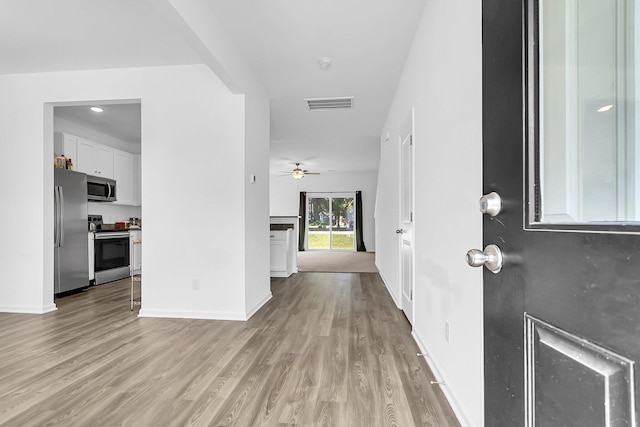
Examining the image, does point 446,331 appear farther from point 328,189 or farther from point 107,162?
point 328,189

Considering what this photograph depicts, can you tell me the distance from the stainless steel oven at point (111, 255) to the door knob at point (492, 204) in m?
5.70

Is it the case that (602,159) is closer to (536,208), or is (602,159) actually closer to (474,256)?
A: (536,208)

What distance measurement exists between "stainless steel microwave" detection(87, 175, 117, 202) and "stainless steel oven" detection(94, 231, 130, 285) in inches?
23.9

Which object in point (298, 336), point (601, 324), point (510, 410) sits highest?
point (601, 324)

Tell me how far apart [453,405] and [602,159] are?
64.5 inches

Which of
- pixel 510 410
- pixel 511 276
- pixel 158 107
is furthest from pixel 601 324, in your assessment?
pixel 158 107

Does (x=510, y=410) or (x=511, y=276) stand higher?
(x=511, y=276)

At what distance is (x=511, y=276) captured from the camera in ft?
2.08

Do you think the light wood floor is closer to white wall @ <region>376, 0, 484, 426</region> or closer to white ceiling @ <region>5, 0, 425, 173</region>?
white wall @ <region>376, 0, 484, 426</region>

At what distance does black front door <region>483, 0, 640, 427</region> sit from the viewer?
43 cm

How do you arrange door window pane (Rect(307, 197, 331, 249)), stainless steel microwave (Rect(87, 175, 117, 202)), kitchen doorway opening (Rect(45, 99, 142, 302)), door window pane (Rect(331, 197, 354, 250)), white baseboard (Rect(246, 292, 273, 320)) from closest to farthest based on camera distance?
white baseboard (Rect(246, 292, 273, 320)), kitchen doorway opening (Rect(45, 99, 142, 302)), stainless steel microwave (Rect(87, 175, 117, 202)), door window pane (Rect(331, 197, 354, 250)), door window pane (Rect(307, 197, 331, 249))

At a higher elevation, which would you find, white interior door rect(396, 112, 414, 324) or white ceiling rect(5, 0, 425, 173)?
white ceiling rect(5, 0, 425, 173)

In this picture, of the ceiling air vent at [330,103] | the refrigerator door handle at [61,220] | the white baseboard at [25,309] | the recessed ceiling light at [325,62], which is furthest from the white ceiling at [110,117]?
the recessed ceiling light at [325,62]

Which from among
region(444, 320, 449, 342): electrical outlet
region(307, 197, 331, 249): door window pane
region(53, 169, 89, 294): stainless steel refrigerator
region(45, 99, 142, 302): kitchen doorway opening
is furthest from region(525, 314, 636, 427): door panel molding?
region(307, 197, 331, 249): door window pane
